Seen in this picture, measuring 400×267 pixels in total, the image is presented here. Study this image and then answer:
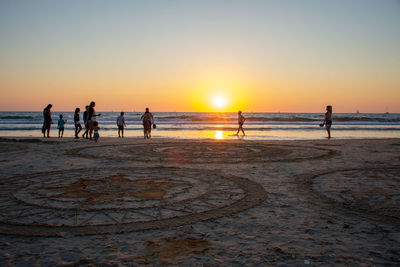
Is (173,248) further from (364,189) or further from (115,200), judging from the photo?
(364,189)

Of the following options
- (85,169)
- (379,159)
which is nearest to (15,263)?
(85,169)

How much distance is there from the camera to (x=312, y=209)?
4.63 meters

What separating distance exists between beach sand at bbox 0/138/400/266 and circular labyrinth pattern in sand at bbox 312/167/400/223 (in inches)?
0.8

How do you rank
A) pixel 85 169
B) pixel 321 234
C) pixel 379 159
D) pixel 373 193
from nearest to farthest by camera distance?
pixel 321 234, pixel 373 193, pixel 85 169, pixel 379 159

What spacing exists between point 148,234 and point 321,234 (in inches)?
81.8

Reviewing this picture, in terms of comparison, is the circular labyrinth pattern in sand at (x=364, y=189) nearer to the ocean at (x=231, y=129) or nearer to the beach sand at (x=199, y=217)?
the beach sand at (x=199, y=217)

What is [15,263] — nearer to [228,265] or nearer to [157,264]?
[157,264]

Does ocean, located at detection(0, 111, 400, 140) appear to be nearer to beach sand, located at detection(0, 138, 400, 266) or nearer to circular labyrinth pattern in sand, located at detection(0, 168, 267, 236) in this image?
beach sand, located at detection(0, 138, 400, 266)

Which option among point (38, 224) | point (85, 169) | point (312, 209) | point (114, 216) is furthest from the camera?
point (85, 169)

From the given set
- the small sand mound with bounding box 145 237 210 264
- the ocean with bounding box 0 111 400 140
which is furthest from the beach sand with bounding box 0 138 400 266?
the ocean with bounding box 0 111 400 140

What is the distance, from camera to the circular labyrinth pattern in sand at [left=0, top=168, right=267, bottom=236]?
13.1 feet

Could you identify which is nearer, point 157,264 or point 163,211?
point 157,264

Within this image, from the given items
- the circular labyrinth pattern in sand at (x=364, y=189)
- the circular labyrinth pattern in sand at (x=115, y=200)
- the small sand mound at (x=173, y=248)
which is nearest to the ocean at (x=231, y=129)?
the circular labyrinth pattern in sand at (x=364, y=189)

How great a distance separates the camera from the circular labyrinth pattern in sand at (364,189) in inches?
184
